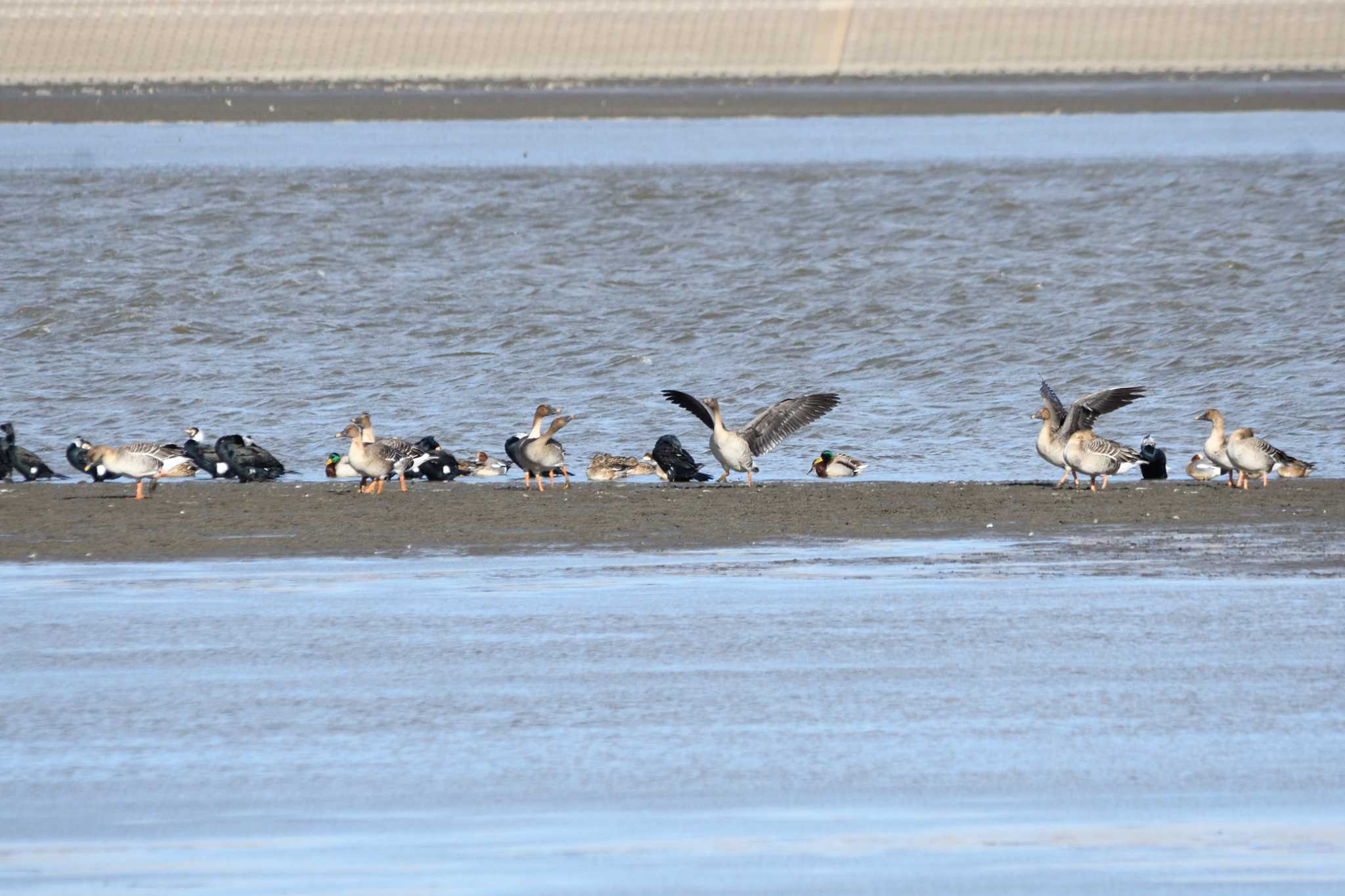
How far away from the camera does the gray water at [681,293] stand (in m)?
18.7

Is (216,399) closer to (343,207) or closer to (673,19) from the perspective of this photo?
(343,207)

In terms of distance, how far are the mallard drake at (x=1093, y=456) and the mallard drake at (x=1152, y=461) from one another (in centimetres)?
51

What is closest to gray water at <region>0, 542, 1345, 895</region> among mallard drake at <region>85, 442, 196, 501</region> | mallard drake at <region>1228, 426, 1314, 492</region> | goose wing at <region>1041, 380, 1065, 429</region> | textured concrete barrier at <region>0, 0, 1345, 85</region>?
mallard drake at <region>1228, 426, 1314, 492</region>

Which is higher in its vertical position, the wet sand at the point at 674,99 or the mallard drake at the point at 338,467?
the wet sand at the point at 674,99

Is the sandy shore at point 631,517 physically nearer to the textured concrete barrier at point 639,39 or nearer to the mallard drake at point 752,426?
the mallard drake at point 752,426

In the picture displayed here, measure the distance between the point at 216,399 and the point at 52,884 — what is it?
45.5 ft

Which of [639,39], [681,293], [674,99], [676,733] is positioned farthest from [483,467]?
[639,39]

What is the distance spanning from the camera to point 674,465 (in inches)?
595

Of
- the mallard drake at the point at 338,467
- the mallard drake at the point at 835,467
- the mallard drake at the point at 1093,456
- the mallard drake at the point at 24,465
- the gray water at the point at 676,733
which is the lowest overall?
the gray water at the point at 676,733

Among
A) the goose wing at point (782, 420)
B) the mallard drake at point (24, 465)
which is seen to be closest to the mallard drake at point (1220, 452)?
the goose wing at point (782, 420)

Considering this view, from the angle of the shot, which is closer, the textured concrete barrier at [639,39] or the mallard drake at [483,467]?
the mallard drake at [483,467]

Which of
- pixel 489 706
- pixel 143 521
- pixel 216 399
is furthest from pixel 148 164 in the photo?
pixel 489 706

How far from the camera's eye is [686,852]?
20.7ft

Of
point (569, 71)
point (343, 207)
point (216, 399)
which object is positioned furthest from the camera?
point (569, 71)
